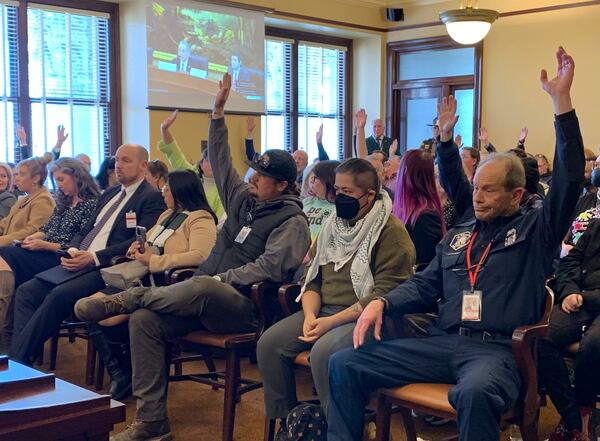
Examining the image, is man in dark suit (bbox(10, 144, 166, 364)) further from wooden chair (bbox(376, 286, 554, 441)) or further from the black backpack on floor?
wooden chair (bbox(376, 286, 554, 441))

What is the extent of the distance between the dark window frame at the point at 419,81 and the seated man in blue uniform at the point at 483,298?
6.74 m

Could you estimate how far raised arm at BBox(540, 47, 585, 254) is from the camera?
2270 millimetres

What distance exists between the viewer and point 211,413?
136 inches

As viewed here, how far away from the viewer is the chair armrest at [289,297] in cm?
296

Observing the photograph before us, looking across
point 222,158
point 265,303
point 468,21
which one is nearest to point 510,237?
point 265,303

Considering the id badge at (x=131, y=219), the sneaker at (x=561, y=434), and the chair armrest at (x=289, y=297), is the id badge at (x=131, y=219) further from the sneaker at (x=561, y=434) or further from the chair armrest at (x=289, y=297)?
the sneaker at (x=561, y=434)

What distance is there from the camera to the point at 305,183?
477 centimetres

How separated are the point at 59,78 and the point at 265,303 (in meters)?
5.06

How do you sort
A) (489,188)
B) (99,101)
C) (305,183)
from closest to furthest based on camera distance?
1. (489,188)
2. (305,183)
3. (99,101)

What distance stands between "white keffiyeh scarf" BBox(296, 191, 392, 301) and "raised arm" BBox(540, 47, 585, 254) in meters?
0.67

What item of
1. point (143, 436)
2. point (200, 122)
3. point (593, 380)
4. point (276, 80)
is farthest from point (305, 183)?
point (276, 80)

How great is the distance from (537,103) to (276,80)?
10.4 ft

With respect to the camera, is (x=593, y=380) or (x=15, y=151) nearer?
(x=593, y=380)

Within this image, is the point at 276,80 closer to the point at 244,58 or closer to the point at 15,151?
the point at 244,58
